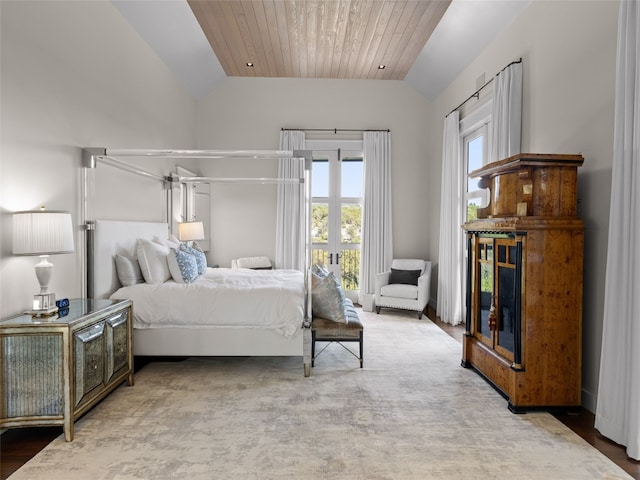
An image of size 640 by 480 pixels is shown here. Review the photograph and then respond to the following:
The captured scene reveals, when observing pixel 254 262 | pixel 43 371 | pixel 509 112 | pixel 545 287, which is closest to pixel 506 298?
pixel 545 287

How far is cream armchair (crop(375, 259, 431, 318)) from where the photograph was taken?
18.9 feet

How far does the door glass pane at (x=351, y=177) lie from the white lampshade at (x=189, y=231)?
8.49ft

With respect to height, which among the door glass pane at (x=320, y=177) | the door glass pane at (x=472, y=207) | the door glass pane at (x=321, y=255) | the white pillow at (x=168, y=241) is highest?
the door glass pane at (x=320, y=177)

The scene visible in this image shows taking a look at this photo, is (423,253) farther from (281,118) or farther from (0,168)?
(0,168)

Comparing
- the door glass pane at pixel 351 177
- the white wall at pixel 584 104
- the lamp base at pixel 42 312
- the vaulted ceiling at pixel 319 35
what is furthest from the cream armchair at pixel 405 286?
the lamp base at pixel 42 312

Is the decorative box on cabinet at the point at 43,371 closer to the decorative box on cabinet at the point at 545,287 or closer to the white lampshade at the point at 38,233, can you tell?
the white lampshade at the point at 38,233

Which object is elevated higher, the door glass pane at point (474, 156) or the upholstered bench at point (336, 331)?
the door glass pane at point (474, 156)

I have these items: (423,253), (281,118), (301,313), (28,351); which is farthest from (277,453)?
(281,118)

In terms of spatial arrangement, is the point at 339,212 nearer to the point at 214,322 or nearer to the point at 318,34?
the point at 318,34

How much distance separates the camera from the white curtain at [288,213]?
21.7ft

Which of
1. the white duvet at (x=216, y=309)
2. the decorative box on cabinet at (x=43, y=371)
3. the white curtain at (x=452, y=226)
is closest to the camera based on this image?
the decorative box on cabinet at (x=43, y=371)

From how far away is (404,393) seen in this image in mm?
3107

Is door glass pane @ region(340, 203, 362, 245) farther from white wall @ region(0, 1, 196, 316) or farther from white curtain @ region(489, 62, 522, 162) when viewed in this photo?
white wall @ region(0, 1, 196, 316)

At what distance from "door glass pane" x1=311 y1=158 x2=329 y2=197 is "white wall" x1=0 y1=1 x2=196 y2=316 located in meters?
2.91
